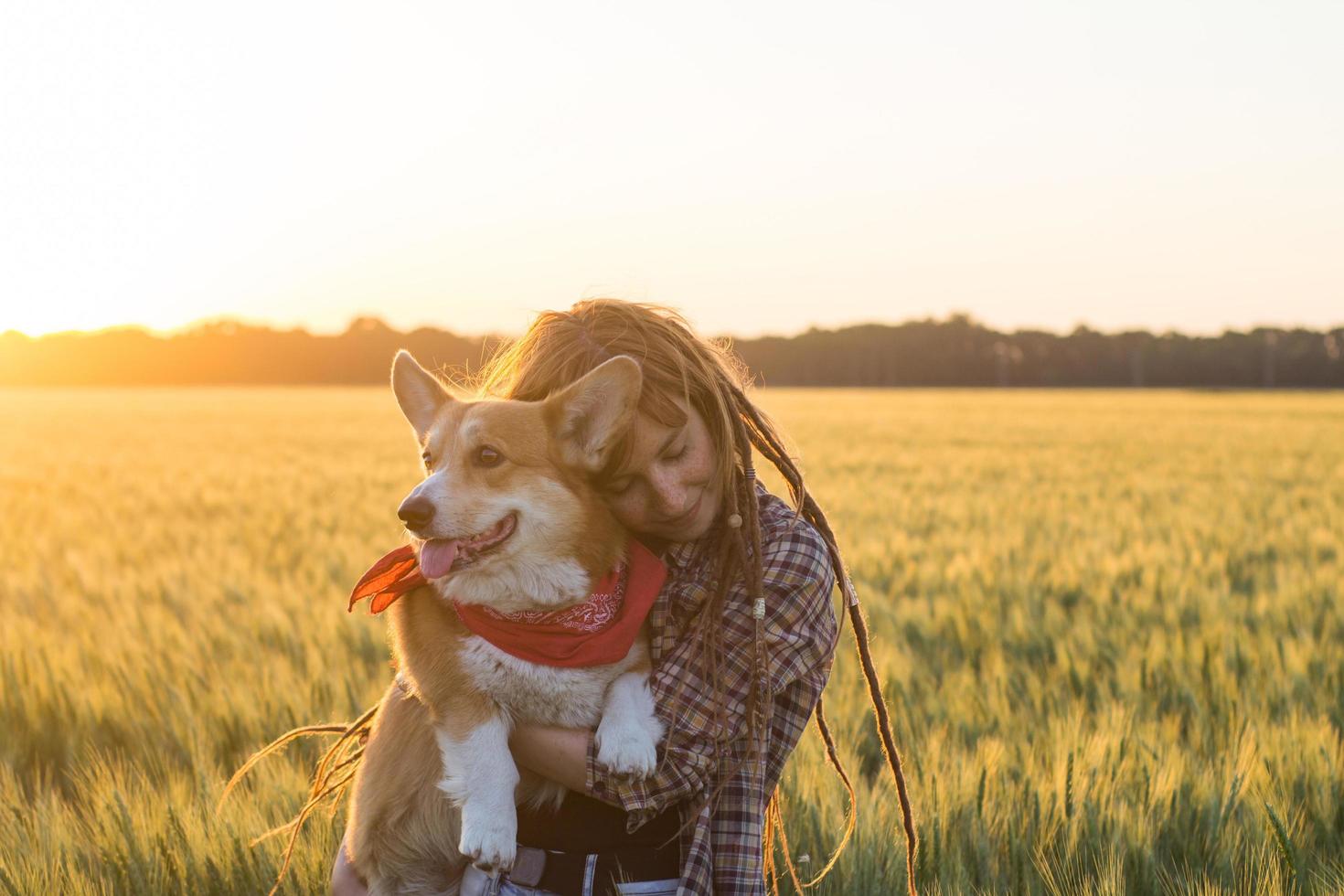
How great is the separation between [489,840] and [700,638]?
2.06 feet

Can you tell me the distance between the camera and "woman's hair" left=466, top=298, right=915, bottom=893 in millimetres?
2285

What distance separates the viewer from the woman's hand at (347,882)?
2475mm

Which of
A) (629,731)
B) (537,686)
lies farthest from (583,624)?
(629,731)

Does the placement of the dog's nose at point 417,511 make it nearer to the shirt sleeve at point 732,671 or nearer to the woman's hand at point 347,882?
the shirt sleeve at point 732,671

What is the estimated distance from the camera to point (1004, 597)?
652 cm

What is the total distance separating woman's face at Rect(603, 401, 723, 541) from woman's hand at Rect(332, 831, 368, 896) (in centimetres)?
110

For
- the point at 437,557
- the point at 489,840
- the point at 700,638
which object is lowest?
the point at 489,840

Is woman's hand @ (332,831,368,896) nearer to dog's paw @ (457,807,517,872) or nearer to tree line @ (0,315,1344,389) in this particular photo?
dog's paw @ (457,807,517,872)

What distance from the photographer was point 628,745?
7.10 ft

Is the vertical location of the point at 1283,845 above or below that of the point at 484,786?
below

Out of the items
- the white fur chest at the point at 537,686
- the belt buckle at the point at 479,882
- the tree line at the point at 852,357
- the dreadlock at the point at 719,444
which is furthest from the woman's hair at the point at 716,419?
the tree line at the point at 852,357

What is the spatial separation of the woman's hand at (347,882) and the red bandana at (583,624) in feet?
2.15

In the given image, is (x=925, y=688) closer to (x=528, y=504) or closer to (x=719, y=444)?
(x=719, y=444)

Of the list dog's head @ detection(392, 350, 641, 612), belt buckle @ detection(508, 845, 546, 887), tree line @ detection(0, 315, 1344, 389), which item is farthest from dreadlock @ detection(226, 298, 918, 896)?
tree line @ detection(0, 315, 1344, 389)
